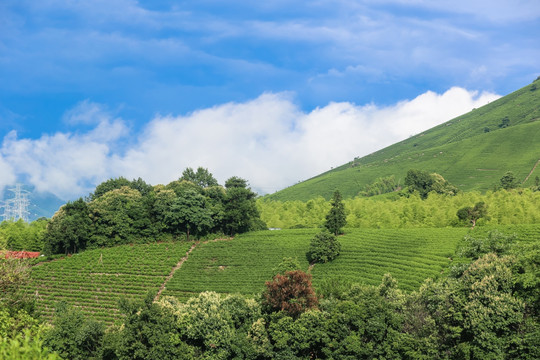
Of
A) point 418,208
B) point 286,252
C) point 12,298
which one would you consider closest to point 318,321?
point 12,298

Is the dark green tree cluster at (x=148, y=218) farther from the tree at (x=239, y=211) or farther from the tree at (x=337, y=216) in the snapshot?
the tree at (x=337, y=216)

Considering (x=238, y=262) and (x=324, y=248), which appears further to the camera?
(x=238, y=262)

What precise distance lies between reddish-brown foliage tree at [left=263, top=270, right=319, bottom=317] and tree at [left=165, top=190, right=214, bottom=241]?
40383mm

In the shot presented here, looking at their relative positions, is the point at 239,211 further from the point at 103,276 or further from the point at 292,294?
the point at 292,294

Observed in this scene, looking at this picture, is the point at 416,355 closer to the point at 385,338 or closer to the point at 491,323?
the point at 385,338

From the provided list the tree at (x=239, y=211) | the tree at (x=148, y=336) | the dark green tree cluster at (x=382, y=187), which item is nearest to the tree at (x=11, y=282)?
the tree at (x=148, y=336)

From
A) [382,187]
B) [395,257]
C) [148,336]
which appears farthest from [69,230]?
[382,187]

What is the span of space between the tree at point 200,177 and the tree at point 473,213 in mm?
54235

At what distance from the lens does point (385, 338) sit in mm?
29344

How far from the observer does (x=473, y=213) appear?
229 feet

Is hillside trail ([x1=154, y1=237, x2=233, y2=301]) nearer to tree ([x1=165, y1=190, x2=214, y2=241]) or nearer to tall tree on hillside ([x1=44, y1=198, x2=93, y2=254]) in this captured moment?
tree ([x1=165, y1=190, x2=214, y2=241])

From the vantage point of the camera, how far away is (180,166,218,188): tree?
93688 mm

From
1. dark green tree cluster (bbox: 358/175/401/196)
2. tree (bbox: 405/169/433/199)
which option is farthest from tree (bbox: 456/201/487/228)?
dark green tree cluster (bbox: 358/175/401/196)

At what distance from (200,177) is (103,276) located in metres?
39.6
